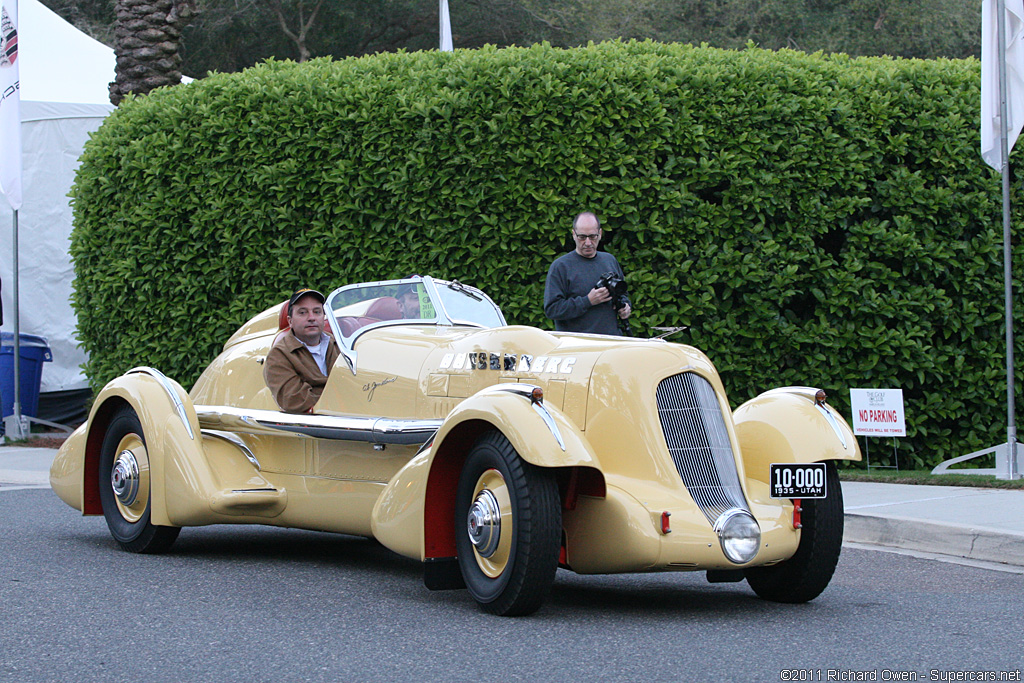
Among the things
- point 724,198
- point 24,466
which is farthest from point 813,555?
point 24,466

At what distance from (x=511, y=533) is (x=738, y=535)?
886 millimetres

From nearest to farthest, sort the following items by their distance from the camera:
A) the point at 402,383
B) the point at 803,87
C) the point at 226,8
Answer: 1. the point at 402,383
2. the point at 803,87
3. the point at 226,8

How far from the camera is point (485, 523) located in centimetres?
479

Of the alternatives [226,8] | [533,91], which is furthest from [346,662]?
[226,8]

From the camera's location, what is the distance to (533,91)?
9805 mm

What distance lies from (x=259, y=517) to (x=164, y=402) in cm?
86

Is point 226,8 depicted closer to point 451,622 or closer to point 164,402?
point 164,402

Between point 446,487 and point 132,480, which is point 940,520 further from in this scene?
point 132,480

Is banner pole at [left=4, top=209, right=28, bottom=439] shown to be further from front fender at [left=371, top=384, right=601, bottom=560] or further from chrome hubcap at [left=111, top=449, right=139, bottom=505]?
front fender at [left=371, top=384, right=601, bottom=560]

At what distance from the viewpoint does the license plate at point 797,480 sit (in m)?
4.86

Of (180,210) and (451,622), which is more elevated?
(180,210)

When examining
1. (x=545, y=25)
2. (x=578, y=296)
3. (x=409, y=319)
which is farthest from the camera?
(x=545, y=25)

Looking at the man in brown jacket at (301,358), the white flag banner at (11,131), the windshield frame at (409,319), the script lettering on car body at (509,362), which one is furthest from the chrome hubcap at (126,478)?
the white flag banner at (11,131)

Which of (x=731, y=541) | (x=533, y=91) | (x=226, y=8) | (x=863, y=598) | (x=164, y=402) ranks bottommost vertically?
(x=863, y=598)
